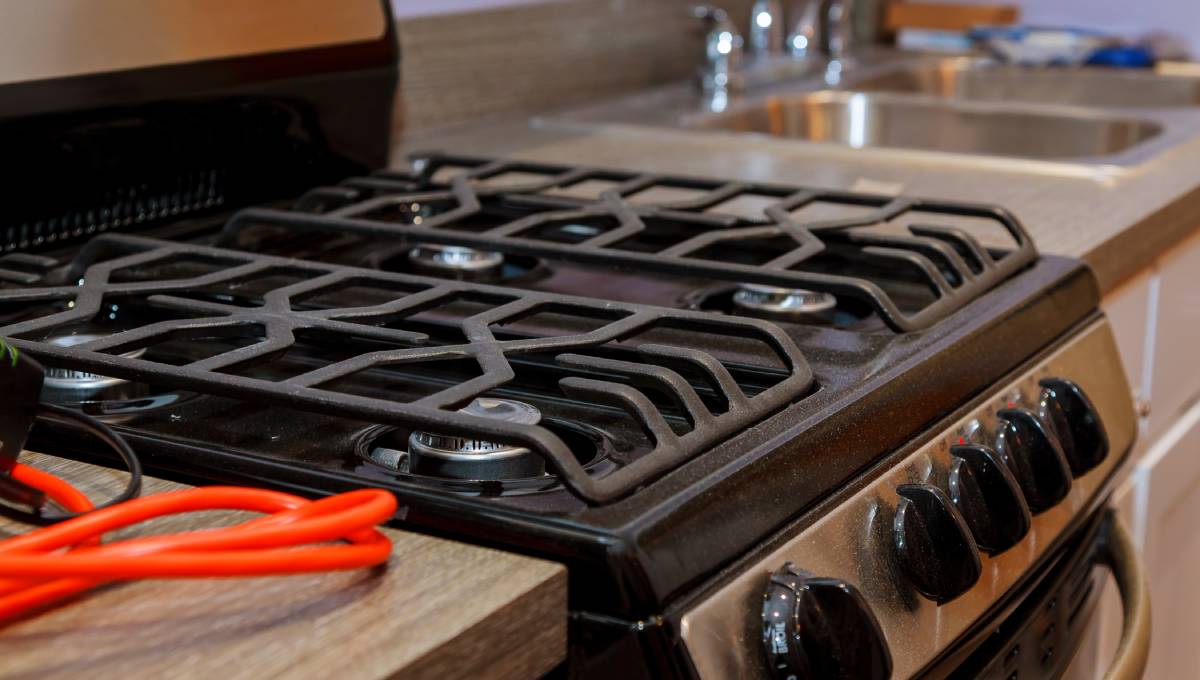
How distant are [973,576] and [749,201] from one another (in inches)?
24.9

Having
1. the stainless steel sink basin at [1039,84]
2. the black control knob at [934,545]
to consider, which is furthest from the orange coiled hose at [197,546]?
the stainless steel sink basin at [1039,84]

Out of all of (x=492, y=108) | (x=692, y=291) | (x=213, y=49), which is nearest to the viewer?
(x=692, y=291)

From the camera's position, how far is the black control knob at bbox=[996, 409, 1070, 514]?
80cm

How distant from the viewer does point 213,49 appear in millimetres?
Result: 1085

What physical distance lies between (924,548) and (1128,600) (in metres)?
0.32

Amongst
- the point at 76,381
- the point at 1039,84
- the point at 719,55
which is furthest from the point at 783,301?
the point at 1039,84

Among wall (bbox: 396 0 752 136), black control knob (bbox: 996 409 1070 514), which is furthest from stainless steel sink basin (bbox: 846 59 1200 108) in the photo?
black control knob (bbox: 996 409 1070 514)

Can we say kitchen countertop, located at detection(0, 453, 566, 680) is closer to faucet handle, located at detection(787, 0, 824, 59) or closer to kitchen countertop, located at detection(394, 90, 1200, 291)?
kitchen countertop, located at detection(394, 90, 1200, 291)

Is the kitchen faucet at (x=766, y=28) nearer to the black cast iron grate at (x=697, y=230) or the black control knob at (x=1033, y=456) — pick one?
the black cast iron grate at (x=697, y=230)

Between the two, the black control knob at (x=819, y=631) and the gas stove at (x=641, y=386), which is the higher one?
the gas stove at (x=641, y=386)

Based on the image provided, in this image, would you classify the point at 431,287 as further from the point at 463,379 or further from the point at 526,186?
the point at 526,186

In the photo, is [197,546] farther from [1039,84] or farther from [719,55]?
[1039,84]

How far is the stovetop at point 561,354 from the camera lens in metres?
0.58

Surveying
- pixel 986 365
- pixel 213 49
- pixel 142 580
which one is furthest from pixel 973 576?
pixel 213 49
